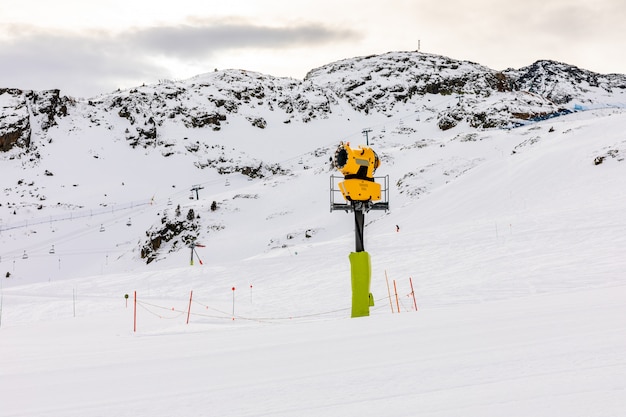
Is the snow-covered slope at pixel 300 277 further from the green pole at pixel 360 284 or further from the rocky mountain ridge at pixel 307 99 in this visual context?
the green pole at pixel 360 284

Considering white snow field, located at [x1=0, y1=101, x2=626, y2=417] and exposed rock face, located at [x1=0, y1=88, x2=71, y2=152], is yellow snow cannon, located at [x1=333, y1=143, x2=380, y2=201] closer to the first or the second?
white snow field, located at [x1=0, y1=101, x2=626, y2=417]

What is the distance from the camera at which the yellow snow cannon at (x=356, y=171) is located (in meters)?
10.3

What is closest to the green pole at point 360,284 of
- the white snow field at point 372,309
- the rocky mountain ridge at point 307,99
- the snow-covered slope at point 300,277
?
the white snow field at point 372,309

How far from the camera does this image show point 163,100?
9212 cm

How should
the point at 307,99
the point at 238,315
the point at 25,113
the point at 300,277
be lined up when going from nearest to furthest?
the point at 238,315 → the point at 300,277 → the point at 25,113 → the point at 307,99

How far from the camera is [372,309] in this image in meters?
13.1

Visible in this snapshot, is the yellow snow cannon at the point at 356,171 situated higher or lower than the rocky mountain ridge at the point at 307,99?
lower

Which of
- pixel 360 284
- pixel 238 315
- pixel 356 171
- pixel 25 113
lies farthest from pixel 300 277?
pixel 25 113

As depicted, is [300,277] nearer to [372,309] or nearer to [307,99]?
[372,309]

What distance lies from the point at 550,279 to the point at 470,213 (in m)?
14.7

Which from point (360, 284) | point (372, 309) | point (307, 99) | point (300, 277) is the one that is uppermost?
Result: point (307, 99)

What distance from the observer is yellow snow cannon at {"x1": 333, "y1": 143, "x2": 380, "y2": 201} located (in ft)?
33.8

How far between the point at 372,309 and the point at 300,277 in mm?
7447

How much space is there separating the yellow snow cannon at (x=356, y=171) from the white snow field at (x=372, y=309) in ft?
10.3
